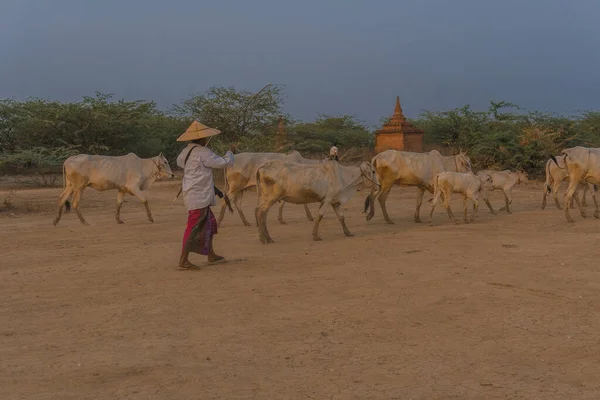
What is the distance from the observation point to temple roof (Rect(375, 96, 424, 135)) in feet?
88.4

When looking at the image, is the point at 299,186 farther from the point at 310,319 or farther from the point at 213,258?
the point at 310,319

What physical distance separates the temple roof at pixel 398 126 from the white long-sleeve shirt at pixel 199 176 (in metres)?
20.2

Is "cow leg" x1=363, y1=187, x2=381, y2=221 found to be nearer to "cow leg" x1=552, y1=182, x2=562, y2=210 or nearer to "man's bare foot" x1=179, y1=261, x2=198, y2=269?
"cow leg" x1=552, y1=182, x2=562, y2=210

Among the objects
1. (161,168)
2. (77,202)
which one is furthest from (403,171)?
(77,202)

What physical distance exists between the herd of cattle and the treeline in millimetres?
7509

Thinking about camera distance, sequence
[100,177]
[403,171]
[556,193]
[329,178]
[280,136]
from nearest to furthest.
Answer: [329,178], [403,171], [100,177], [556,193], [280,136]

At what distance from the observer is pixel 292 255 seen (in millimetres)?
8227

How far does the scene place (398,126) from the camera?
88.7ft

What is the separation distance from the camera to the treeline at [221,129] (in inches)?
827

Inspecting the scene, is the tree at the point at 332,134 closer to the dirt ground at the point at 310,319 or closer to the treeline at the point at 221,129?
the treeline at the point at 221,129

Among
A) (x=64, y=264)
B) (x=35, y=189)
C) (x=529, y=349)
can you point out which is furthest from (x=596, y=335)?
(x=35, y=189)

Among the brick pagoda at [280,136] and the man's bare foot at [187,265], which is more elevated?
the brick pagoda at [280,136]

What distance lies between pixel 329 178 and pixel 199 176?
2761 millimetres

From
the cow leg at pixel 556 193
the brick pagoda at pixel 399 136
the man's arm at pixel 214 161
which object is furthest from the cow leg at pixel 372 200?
the brick pagoda at pixel 399 136
